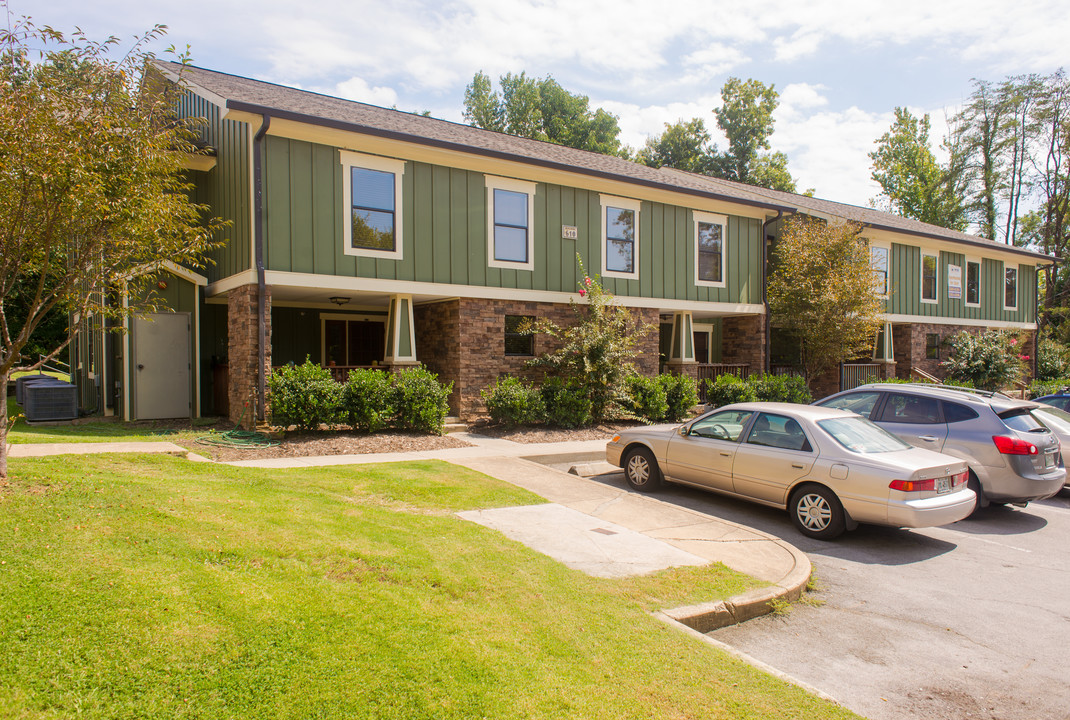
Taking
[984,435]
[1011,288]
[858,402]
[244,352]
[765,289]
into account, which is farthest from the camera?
[1011,288]

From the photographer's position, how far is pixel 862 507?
6.71 meters

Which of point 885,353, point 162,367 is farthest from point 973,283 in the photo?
point 162,367

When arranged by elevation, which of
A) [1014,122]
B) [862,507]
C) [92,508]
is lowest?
[862,507]

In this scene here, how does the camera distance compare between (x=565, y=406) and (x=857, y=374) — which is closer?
(x=565, y=406)

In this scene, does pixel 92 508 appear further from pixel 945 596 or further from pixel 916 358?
pixel 916 358

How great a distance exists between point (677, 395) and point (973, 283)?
18.1 metres

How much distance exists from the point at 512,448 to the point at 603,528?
17.5ft

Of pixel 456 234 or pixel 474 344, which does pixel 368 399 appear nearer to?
pixel 474 344

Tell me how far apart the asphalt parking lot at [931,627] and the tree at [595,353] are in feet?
24.3

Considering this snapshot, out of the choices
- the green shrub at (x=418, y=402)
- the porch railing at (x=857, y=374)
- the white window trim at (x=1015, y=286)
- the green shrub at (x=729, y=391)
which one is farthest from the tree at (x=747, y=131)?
the green shrub at (x=418, y=402)

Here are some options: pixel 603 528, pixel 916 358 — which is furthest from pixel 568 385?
pixel 916 358

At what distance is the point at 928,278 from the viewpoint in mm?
24562

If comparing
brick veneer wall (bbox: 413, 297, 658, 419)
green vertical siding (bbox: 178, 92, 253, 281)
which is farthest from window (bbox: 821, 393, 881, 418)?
green vertical siding (bbox: 178, 92, 253, 281)

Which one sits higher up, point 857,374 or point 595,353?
point 595,353
